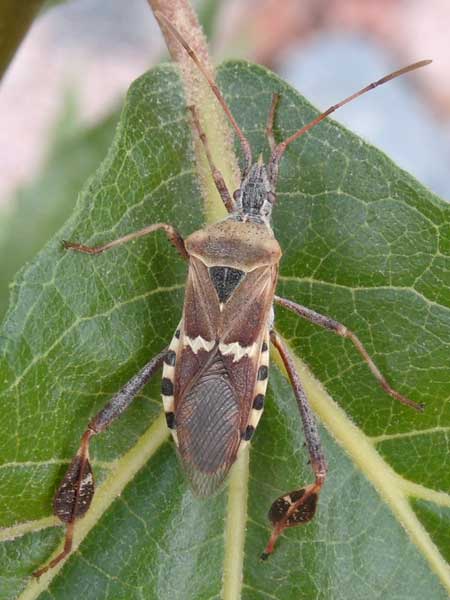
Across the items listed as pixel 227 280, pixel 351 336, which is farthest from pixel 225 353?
pixel 351 336

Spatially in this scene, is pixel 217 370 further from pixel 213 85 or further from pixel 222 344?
pixel 213 85

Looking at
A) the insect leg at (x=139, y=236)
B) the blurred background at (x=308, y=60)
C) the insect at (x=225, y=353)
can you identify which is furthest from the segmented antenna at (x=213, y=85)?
the blurred background at (x=308, y=60)

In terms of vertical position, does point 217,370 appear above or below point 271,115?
below

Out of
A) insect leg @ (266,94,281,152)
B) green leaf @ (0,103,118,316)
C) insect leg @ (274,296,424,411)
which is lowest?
insect leg @ (274,296,424,411)

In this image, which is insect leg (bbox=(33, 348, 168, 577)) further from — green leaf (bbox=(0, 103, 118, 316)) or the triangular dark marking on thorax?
green leaf (bbox=(0, 103, 118, 316))

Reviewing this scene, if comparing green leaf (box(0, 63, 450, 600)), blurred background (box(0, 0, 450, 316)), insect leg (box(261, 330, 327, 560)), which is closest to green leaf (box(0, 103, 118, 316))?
green leaf (box(0, 63, 450, 600))

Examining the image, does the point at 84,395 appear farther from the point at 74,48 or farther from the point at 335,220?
the point at 74,48

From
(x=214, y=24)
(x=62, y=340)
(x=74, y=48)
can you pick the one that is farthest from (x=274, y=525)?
(x=74, y=48)
